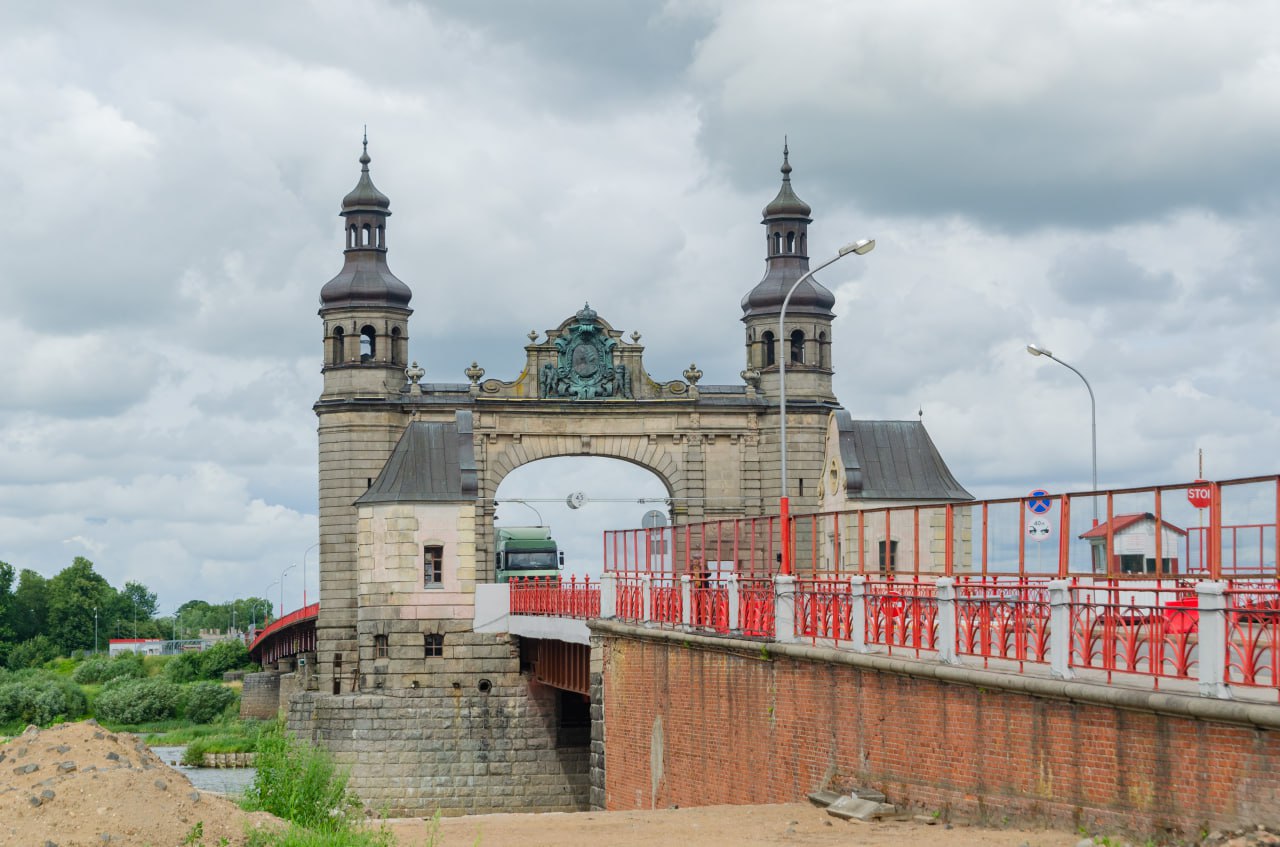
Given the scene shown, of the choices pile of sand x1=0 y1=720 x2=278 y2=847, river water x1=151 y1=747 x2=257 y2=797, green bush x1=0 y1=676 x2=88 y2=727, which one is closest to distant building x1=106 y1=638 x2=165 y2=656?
green bush x1=0 y1=676 x2=88 y2=727

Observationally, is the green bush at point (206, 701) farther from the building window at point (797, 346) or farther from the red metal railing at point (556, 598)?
the building window at point (797, 346)

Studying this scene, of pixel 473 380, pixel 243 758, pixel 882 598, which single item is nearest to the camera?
pixel 882 598

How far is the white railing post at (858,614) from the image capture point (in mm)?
22734

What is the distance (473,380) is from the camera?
53500 mm

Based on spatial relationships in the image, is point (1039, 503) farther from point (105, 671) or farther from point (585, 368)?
point (105, 671)

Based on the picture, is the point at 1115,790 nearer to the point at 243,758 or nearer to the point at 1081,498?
the point at 1081,498

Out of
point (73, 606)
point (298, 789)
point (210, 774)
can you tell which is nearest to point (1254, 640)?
point (298, 789)

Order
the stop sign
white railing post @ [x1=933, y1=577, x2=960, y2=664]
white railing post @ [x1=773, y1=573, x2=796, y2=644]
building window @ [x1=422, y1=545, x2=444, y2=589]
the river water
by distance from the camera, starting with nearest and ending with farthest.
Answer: the stop sign, white railing post @ [x1=933, y1=577, x2=960, y2=664], white railing post @ [x1=773, y1=573, x2=796, y2=644], building window @ [x1=422, y1=545, x2=444, y2=589], the river water

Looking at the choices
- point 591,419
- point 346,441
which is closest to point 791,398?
point 591,419

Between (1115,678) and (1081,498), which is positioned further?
(1081,498)

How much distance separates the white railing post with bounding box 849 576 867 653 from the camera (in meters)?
22.7

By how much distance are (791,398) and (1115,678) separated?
123 ft

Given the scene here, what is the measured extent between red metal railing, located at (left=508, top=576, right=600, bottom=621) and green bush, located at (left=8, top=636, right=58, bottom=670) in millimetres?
71811

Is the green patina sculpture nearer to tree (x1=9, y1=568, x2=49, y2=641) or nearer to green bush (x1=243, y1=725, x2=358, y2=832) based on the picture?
green bush (x1=243, y1=725, x2=358, y2=832)
